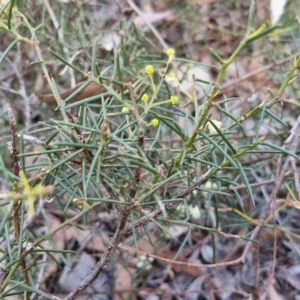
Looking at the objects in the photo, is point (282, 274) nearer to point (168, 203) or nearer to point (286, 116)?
point (286, 116)

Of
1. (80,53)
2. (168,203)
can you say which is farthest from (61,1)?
(168,203)

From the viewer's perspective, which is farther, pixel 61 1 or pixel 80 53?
pixel 61 1

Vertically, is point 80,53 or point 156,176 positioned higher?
point 156,176

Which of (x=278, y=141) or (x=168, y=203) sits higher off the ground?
(x=168, y=203)

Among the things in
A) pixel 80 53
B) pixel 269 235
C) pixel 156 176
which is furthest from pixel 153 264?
pixel 156 176

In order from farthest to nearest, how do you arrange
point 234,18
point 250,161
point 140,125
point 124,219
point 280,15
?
point 234,18 → point 280,15 → point 250,161 → point 124,219 → point 140,125

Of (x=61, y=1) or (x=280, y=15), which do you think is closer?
(x=61, y=1)

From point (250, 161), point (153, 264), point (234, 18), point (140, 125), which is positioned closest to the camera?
point (140, 125)

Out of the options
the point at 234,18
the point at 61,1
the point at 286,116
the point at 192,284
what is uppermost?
the point at 61,1

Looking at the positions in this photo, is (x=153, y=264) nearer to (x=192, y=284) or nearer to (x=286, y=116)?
(x=192, y=284)
